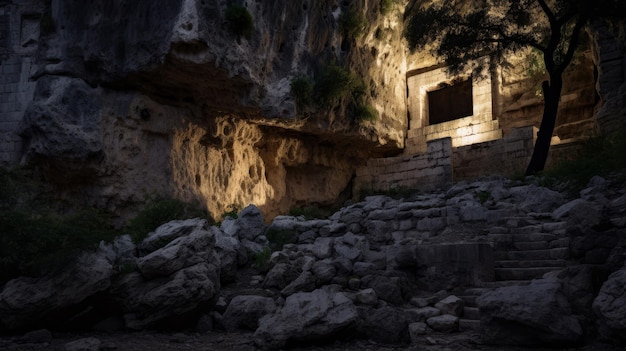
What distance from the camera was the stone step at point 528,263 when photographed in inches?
289

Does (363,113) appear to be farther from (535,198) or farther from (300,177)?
(535,198)

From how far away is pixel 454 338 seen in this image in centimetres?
607

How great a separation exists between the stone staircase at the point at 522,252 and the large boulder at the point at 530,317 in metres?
0.88

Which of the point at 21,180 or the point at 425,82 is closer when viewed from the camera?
the point at 21,180

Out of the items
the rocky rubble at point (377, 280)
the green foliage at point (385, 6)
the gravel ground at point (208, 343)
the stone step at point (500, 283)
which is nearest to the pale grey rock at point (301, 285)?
the rocky rubble at point (377, 280)

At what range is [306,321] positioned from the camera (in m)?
5.70

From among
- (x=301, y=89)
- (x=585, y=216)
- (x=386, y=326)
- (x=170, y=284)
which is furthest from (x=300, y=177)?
(x=386, y=326)

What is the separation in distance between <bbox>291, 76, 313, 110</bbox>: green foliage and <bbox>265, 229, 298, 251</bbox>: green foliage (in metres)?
5.08

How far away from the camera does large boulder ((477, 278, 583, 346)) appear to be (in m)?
5.34

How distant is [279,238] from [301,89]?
5.43 m

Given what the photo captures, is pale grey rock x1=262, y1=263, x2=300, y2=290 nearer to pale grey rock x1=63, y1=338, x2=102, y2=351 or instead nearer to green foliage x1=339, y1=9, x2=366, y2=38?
pale grey rock x1=63, y1=338, x2=102, y2=351

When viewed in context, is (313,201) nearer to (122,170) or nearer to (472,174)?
(472,174)

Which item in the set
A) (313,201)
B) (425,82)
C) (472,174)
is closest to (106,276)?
(313,201)

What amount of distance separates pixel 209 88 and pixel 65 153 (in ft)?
11.9
